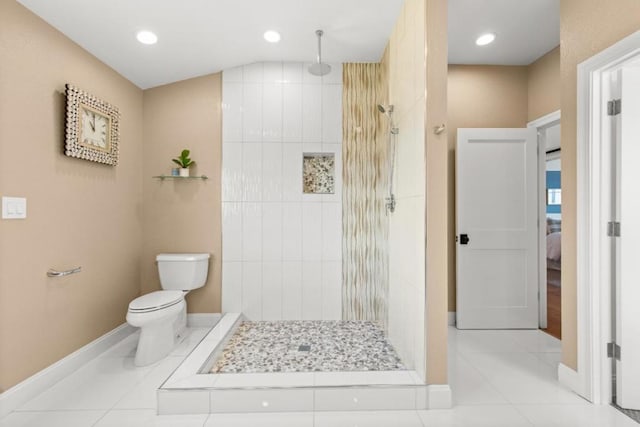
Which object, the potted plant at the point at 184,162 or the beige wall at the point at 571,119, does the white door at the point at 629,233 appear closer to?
the beige wall at the point at 571,119

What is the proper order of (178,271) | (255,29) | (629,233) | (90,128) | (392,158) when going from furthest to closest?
1. (178,271)
2. (392,158)
3. (255,29)
4. (90,128)
5. (629,233)

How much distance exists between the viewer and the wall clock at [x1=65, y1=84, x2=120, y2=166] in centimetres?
218

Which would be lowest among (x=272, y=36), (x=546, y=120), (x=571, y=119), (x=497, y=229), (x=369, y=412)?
(x=369, y=412)

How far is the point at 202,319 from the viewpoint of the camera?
10.1ft

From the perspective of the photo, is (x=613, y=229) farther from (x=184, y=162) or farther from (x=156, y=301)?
(x=184, y=162)

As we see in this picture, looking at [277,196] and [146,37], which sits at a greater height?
[146,37]

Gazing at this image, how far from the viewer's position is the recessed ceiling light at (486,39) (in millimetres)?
2669

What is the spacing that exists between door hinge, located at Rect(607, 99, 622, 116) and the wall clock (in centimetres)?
328

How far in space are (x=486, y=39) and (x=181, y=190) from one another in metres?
2.98

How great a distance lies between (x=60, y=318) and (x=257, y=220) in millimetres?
1584

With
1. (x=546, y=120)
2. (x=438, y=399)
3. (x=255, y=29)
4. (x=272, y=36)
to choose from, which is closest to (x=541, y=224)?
(x=546, y=120)

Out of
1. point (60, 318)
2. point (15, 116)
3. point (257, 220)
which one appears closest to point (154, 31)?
point (15, 116)

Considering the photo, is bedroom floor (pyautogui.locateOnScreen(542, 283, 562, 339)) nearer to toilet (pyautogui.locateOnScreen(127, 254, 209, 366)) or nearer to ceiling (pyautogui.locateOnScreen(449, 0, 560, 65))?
ceiling (pyautogui.locateOnScreen(449, 0, 560, 65))

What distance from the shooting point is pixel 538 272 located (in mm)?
3076
